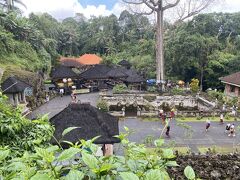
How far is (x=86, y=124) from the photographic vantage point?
10648mm

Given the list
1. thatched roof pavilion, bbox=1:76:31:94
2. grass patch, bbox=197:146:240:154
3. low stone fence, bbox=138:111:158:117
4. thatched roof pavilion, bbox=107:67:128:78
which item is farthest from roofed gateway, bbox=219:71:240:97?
thatched roof pavilion, bbox=1:76:31:94

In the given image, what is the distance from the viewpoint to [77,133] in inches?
404

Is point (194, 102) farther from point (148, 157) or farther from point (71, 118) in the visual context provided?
point (148, 157)

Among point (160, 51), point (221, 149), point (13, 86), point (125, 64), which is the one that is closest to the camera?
point (221, 149)

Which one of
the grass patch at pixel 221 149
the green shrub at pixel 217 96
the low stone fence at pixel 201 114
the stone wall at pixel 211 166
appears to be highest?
the green shrub at pixel 217 96

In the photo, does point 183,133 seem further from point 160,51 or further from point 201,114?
point 160,51

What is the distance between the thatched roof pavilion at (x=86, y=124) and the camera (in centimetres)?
1021

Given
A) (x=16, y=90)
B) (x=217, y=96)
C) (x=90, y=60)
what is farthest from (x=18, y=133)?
(x=90, y=60)

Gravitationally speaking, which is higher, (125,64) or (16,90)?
(125,64)

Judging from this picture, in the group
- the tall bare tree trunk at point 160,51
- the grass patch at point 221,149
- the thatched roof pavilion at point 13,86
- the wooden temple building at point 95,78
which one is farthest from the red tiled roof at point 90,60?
the grass patch at point 221,149

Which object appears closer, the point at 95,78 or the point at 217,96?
the point at 217,96

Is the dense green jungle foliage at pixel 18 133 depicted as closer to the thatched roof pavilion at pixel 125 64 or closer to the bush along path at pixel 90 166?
the bush along path at pixel 90 166

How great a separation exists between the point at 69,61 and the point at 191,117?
2612 cm

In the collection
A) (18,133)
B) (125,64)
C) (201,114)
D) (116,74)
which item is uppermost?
(125,64)
